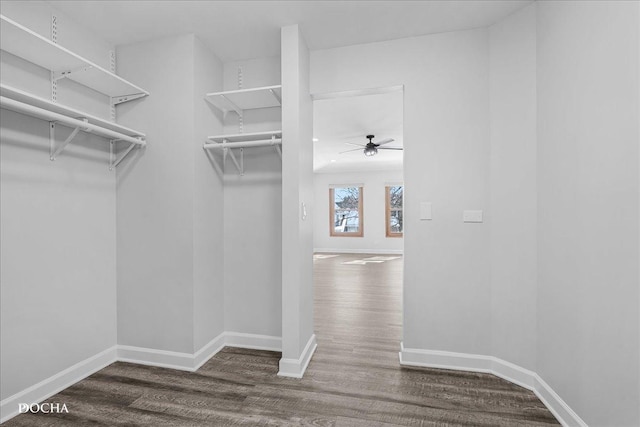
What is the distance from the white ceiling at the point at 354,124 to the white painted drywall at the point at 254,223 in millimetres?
1374

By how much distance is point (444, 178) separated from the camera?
2.39 m

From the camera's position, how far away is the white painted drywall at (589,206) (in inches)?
52.2

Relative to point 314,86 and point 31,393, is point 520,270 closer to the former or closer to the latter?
point 314,86

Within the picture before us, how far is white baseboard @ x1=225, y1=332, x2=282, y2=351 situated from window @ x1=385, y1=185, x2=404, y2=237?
7.43m

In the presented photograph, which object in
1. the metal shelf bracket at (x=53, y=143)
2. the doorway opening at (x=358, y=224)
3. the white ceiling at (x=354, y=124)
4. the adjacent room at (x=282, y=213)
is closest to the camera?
the adjacent room at (x=282, y=213)

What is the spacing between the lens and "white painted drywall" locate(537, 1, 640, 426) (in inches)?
52.2

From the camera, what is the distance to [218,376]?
2.26 m

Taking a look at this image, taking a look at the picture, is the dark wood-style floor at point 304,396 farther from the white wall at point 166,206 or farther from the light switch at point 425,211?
the light switch at point 425,211

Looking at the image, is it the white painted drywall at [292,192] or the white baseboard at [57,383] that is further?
the white painted drywall at [292,192]

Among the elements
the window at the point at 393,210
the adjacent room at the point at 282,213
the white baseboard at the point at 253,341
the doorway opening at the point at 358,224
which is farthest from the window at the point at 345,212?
the white baseboard at the point at 253,341

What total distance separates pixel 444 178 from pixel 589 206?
0.94m

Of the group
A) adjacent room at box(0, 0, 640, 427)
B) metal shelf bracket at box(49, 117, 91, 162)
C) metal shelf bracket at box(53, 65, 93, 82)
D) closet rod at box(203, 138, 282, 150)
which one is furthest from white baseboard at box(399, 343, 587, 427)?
metal shelf bracket at box(53, 65, 93, 82)

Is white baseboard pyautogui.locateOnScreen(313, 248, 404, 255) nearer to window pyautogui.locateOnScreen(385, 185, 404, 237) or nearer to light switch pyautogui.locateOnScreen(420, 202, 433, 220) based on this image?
window pyautogui.locateOnScreen(385, 185, 404, 237)

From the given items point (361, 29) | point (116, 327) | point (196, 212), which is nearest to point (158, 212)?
point (196, 212)
